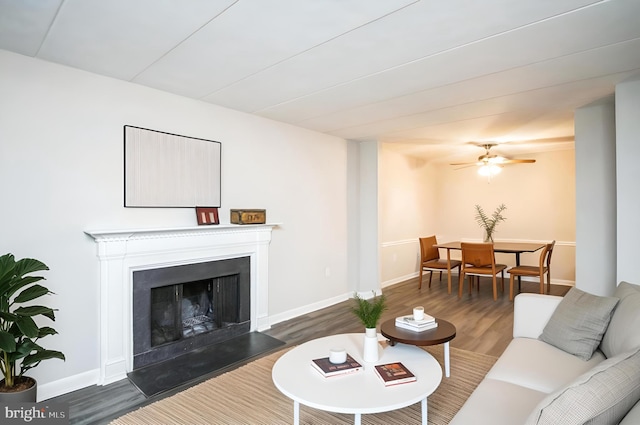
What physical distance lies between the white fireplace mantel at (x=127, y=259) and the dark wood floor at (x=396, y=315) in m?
0.23

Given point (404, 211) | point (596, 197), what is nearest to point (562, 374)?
point (596, 197)

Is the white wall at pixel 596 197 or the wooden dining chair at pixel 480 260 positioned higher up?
the white wall at pixel 596 197

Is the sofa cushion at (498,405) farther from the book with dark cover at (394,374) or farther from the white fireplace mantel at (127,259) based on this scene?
the white fireplace mantel at (127,259)

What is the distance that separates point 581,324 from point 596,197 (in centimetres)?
216

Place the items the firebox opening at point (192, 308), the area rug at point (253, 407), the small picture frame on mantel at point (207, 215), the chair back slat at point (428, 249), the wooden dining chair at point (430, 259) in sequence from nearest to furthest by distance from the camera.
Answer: the area rug at point (253, 407) < the firebox opening at point (192, 308) < the small picture frame on mantel at point (207, 215) < the wooden dining chair at point (430, 259) < the chair back slat at point (428, 249)

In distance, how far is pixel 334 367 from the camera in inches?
82.7

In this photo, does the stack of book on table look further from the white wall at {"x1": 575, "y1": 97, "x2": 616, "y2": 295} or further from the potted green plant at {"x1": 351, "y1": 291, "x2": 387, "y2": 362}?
the white wall at {"x1": 575, "y1": 97, "x2": 616, "y2": 295}

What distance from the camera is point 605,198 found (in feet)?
12.1

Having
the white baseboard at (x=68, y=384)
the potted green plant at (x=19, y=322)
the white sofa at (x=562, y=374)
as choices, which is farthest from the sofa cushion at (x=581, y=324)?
the white baseboard at (x=68, y=384)

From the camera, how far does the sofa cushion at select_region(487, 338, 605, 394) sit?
6.14 feet

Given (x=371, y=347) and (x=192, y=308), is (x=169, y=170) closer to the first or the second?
(x=192, y=308)

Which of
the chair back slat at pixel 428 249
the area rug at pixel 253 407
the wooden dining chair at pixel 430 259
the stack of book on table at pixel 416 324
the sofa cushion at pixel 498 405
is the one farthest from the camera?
the chair back slat at pixel 428 249

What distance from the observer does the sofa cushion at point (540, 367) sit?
187 cm

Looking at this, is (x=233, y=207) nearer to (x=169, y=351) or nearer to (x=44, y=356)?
(x=169, y=351)
